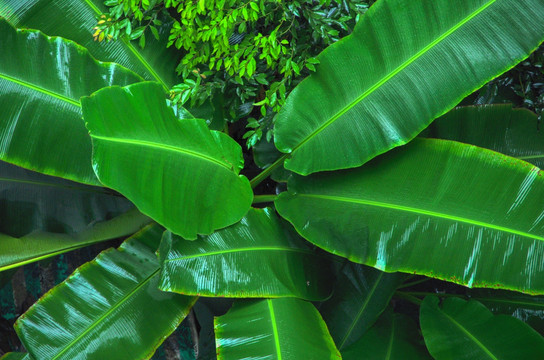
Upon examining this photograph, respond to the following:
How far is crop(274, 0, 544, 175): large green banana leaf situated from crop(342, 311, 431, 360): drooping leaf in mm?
567

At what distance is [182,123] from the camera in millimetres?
1339

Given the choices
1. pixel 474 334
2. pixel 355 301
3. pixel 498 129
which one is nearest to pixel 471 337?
pixel 474 334

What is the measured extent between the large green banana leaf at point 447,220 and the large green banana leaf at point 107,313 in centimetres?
49

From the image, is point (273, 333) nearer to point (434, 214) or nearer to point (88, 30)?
point (434, 214)

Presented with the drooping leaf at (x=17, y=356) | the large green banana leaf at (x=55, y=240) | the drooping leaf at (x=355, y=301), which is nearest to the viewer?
the drooping leaf at (x=17, y=356)

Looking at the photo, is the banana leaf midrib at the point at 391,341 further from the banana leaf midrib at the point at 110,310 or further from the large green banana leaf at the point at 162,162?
the banana leaf midrib at the point at 110,310

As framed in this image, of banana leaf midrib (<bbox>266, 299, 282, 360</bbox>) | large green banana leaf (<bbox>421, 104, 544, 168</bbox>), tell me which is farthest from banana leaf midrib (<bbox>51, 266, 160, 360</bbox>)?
large green banana leaf (<bbox>421, 104, 544, 168</bbox>)

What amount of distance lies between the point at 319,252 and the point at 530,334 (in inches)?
26.6

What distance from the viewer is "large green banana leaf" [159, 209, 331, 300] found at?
4.38ft

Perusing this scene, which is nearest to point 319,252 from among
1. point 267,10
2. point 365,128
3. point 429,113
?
point 365,128

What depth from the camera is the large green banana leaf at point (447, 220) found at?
1.30 m

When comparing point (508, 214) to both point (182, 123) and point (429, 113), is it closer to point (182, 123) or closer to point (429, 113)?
point (429, 113)

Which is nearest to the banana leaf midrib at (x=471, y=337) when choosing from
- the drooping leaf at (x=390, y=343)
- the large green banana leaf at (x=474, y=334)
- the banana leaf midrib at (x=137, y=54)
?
the large green banana leaf at (x=474, y=334)

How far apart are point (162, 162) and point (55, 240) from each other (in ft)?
2.56
